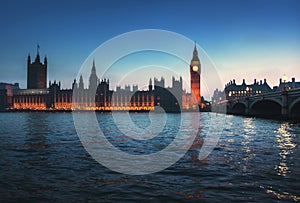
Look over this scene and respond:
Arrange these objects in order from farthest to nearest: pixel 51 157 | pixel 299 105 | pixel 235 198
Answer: pixel 299 105, pixel 51 157, pixel 235 198

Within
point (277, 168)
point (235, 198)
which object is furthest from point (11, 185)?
point (277, 168)

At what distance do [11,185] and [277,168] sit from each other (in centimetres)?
1090

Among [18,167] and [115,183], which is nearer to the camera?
[115,183]

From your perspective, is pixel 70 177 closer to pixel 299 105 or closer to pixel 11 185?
pixel 11 185

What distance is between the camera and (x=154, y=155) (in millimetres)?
16047

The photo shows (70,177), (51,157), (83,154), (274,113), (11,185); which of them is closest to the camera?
(11,185)

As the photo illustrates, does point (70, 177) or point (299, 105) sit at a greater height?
point (299, 105)

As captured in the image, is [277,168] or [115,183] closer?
[115,183]

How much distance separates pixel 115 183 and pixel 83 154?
22.4ft

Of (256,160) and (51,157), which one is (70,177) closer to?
(51,157)

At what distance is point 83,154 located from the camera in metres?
16.4

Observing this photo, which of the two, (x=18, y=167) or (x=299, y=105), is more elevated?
(x=299, y=105)

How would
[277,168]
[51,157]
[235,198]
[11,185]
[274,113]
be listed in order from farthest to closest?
[274,113] < [51,157] < [277,168] < [11,185] < [235,198]

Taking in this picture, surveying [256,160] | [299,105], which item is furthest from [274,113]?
[256,160]
